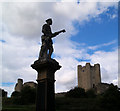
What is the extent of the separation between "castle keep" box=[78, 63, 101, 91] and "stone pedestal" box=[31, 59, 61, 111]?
81.6m

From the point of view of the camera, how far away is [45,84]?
7.25 m

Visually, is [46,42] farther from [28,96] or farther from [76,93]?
[76,93]

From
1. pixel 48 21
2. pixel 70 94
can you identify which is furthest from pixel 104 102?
pixel 48 21

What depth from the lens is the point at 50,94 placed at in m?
7.27

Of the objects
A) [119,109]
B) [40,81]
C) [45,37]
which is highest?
[45,37]

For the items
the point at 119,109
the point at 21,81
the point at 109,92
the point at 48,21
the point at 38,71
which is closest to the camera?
the point at 38,71

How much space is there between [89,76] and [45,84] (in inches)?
3248

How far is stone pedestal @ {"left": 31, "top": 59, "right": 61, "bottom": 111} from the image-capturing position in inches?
279

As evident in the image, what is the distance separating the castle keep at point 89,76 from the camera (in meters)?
87.6

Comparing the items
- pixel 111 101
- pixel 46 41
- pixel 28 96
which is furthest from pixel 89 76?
pixel 46 41

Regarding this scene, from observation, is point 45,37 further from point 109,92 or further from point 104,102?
point 109,92

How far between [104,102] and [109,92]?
12.6 ft

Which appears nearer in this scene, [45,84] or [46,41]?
[45,84]

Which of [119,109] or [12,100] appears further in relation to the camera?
[12,100]
